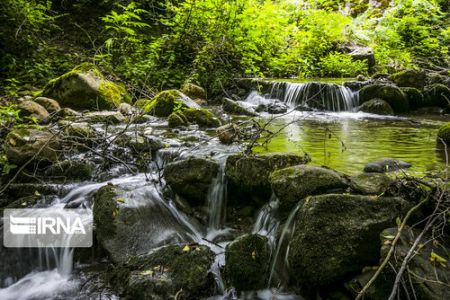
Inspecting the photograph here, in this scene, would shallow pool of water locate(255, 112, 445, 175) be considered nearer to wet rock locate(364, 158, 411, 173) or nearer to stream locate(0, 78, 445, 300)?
stream locate(0, 78, 445, 300)

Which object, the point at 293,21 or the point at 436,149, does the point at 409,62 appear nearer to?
the point at 293,21

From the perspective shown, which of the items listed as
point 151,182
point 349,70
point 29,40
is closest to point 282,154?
point 151,182

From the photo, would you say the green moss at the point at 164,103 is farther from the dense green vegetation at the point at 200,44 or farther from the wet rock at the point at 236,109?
the wet rock at the point at 236,109

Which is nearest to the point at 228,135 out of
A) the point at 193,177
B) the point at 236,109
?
the point at 193,177

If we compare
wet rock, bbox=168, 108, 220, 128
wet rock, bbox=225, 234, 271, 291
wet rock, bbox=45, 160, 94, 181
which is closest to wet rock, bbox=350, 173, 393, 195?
wet rock, bbox=225, 234, 271, 291

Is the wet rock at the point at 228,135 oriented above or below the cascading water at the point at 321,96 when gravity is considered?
below

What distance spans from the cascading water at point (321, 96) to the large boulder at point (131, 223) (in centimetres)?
644

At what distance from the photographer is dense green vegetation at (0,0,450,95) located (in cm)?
987

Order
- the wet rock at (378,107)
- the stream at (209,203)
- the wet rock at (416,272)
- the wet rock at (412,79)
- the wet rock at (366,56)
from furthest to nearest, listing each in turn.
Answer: the wet rock at (366,56)
the wet rock at (412,79)
the wet rock at (378,107)
the stream at (209,203)
the wet rock at (416,272)

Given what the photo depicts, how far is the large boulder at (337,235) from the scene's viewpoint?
263cm

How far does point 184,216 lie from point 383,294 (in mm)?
2268

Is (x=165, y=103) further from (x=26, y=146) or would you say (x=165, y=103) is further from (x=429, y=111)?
(x=429, y=111)

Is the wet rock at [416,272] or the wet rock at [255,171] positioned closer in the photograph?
the wet rock at [416,272]

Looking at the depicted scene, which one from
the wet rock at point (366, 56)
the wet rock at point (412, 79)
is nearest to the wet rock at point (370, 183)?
the wet rock at point (412, 79)
